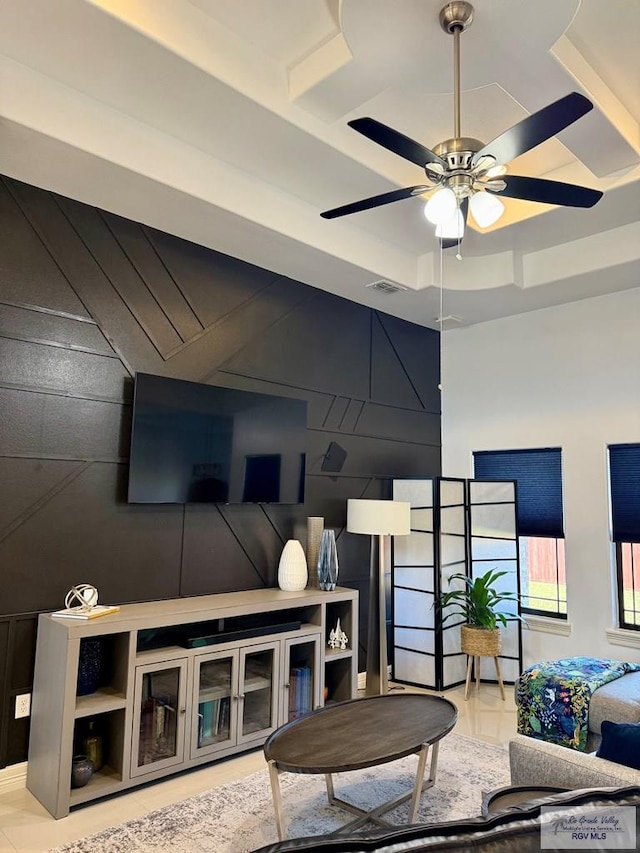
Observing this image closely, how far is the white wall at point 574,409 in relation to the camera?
185 inches

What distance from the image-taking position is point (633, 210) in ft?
13.1

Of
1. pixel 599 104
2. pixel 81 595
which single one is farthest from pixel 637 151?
pixel 81 595

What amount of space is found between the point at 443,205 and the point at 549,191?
47 centimetres

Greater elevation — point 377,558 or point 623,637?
point 377,558

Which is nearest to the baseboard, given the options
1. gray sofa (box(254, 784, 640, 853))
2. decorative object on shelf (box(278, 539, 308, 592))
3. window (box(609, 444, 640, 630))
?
decorative object on shelf (box(278, 539, 308, 592))

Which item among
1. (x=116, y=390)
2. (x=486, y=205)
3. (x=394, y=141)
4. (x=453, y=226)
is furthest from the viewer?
(x=116, y=390)

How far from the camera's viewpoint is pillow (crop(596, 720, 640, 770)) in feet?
6.07

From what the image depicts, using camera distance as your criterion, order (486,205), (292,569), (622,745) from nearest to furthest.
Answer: (622,745)
(486,205)
(292,569)

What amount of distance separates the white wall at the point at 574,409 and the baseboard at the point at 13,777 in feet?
12.7

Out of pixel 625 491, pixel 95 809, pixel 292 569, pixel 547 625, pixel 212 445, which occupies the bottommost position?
pixel 95 809

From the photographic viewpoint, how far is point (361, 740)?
2535 mm

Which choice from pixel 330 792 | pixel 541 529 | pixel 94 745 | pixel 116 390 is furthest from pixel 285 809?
pixel 541 529

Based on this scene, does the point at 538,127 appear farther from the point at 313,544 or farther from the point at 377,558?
the point at 377,558

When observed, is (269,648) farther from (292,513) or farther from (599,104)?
(599,104)
